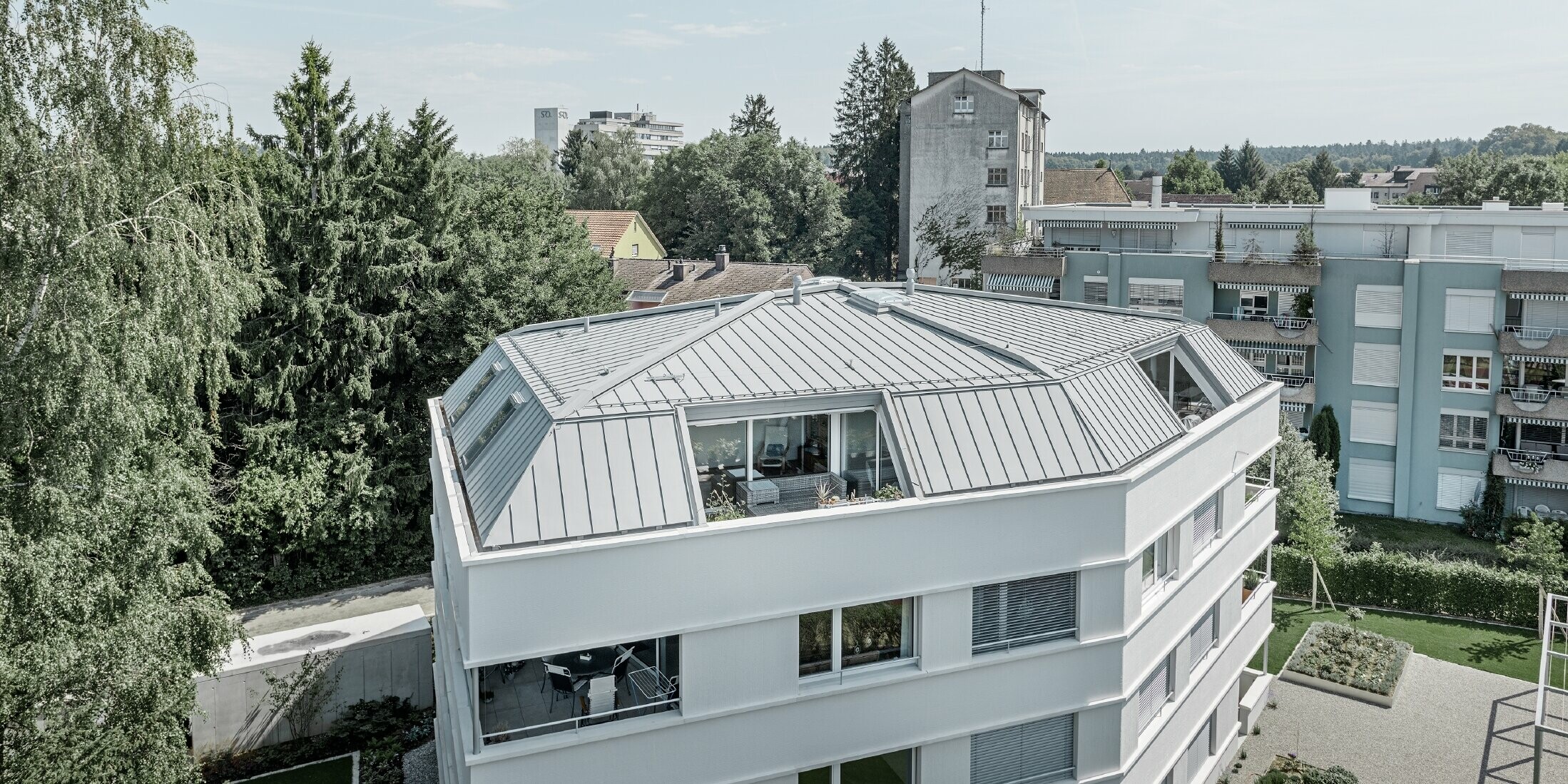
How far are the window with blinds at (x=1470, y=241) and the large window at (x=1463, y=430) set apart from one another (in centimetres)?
684

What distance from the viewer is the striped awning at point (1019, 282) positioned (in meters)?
51.2

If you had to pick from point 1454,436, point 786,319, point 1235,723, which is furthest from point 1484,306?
point 786,319

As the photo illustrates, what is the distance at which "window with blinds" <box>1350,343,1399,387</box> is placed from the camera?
43.4 meters

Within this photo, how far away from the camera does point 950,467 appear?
1722cm

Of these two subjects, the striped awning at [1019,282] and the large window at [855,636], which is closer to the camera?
the large window at [855,636]

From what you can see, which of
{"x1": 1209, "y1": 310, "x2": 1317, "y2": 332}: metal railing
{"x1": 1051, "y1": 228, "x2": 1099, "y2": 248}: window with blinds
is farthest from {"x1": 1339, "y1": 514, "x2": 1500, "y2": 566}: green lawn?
{"x1": 1051, "y1": 228, "x2": 1099, "y2": 248}: window with blinds

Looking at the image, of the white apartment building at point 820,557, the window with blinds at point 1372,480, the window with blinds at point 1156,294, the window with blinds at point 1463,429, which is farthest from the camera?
the window with blinds at point 1156,294

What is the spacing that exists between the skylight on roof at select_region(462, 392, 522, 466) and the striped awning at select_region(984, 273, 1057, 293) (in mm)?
34410

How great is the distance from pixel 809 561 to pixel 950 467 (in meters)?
2.85

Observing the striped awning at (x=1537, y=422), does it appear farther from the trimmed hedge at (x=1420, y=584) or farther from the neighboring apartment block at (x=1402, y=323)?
the trimmed hedge at (x=1420, y=584)

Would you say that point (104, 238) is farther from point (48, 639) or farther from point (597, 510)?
point (597, 510)

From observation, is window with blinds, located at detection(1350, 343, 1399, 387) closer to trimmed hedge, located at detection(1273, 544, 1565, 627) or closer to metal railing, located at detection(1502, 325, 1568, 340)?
metal railing, located at detection(1502, 325, 1568, 340)

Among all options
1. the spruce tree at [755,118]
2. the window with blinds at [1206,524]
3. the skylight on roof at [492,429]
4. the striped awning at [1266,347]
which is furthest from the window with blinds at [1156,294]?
the spruce tree at [755,118]

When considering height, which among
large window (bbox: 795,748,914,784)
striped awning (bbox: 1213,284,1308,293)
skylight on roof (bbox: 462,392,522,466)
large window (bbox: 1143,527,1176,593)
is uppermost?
striped awning (bbox: 1213,284,1308,293)
